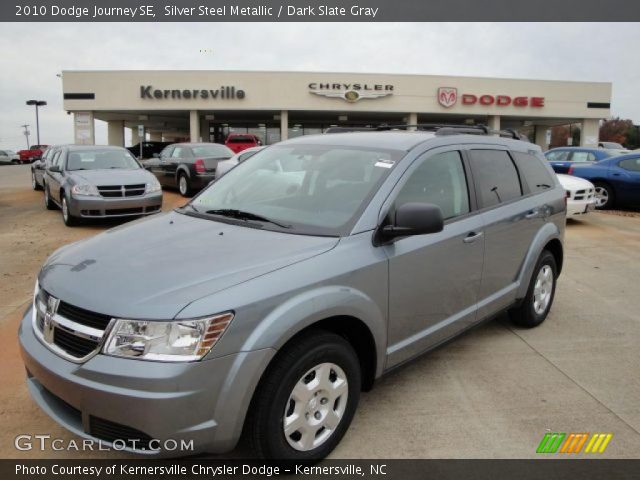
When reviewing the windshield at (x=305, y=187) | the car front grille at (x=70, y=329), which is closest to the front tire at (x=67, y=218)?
the windshield at (x=305, y=187)

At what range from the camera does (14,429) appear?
3.11m

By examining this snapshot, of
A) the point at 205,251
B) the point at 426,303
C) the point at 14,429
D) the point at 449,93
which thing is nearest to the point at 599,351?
the point at 426,303

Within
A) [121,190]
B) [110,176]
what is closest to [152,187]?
[121,190]

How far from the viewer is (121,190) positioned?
9.78 metres

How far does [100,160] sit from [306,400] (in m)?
9.63

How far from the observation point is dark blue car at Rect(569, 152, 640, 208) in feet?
43.7

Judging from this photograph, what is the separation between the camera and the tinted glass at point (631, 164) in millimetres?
13320

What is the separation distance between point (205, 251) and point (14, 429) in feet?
5.37

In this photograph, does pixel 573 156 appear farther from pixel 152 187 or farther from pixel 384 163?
pixel 384 163

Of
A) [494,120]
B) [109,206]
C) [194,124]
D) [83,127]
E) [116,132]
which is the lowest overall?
[109,206]

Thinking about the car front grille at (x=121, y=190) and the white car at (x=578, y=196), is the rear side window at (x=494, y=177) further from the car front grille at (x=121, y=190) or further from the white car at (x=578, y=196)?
the car front grille at (x=121, y=190)

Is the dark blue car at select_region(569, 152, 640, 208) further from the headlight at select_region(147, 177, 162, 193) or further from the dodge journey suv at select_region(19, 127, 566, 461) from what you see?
the dodge journey suv at select_region(19, 127, 566, 461)

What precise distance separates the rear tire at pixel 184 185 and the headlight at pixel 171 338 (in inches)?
486

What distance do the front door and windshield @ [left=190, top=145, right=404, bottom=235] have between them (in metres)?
0.24
